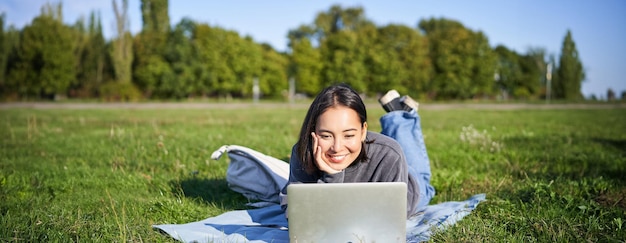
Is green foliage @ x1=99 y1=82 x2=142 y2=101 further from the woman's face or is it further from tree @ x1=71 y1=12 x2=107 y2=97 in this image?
the woman's face

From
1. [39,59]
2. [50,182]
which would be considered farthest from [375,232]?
[39,59]

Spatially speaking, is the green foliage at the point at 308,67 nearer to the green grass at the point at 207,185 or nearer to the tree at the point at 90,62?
the tree at the point at 90,62

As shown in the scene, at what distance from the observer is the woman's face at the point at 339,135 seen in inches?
122

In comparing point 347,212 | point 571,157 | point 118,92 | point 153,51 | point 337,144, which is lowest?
point 571,157

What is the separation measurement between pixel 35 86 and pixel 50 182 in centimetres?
3957

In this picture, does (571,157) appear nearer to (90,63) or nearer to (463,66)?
(463,66)

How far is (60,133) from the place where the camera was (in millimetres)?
10484

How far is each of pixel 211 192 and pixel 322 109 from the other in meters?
2.43

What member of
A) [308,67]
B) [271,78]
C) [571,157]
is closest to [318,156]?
[571,157]

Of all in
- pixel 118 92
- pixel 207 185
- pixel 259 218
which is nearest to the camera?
pixel 259 218

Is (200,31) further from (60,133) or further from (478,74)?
(60,133)

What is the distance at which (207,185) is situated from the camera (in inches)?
214

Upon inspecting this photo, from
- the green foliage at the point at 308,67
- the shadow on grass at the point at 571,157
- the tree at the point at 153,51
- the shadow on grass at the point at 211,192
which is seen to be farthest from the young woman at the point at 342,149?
the green foliage at the point at 308,67

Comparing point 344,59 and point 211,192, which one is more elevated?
point 344,59
